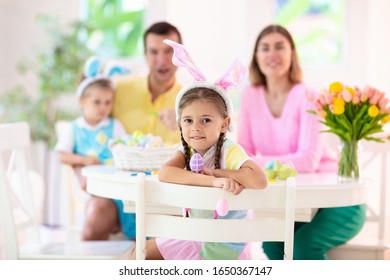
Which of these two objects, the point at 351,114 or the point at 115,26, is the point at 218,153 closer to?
the point at 351,114

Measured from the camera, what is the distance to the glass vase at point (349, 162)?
2168 millimetres

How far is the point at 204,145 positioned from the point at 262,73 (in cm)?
103

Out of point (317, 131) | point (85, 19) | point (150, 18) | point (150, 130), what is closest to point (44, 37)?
point (85, 19)

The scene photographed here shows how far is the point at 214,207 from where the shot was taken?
1584mm

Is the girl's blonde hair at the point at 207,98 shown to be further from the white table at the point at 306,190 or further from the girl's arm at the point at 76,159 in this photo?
the girl's arm at the point at 76,159

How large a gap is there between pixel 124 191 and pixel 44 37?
3.14 metres

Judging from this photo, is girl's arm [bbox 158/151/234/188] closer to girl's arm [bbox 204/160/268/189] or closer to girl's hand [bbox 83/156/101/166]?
girl's arm [bbox 204/160/268/189]

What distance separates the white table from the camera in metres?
1.94

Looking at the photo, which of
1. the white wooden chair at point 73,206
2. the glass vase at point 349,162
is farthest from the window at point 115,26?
the glass vase at point 349,162

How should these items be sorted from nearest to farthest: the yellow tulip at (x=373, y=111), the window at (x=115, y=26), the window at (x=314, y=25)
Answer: the yellow tulip at (x=373, y=111) < the window at (x=314, y=25) < the window at (x=115, y=26)

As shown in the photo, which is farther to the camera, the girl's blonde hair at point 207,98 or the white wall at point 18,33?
the white wall at point 18,33

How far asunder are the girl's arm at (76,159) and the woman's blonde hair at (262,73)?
2.43ft

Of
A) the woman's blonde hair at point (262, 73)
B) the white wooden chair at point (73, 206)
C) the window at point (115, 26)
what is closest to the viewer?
the woman's blonde hair at point (262, 73)

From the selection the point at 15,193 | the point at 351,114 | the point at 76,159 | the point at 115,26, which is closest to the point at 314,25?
the point at 115,26
